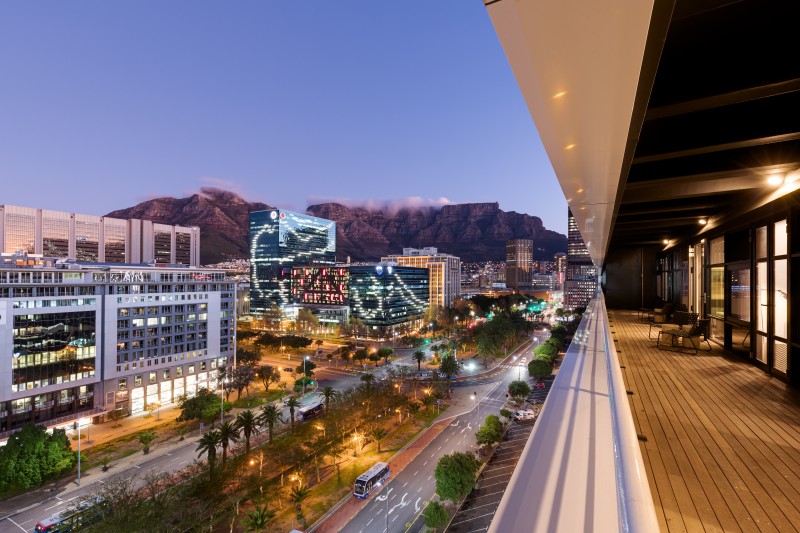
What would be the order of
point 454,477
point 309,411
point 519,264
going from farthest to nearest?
point 519,264 → point 309,411 → point 454,477

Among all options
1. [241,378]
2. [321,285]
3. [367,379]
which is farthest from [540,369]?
[321,285]

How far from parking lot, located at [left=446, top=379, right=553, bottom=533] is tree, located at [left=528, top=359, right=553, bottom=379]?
7263 mm

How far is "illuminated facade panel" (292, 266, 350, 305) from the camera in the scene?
6117 cm

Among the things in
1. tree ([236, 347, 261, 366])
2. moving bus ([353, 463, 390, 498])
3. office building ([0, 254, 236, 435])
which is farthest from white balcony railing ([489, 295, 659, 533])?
tree ([236, 347, 261, 366])

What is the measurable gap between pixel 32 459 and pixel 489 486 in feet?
66.7

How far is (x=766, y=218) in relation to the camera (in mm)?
4766

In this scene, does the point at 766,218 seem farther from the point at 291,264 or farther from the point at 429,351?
the point at 291,264

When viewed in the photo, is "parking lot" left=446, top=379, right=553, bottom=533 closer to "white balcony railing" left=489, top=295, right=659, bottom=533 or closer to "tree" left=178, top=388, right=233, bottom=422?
"white balcony railing" left=489, top=295, right=659, bottom=533

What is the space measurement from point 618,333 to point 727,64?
25.7 ft

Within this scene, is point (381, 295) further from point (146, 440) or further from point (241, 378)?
point (146, 440)

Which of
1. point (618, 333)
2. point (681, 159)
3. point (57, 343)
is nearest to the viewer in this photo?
point (681, 159)

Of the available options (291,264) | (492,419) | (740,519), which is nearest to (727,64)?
(740,519)

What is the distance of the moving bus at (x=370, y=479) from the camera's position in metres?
15.5

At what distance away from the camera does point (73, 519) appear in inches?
507
